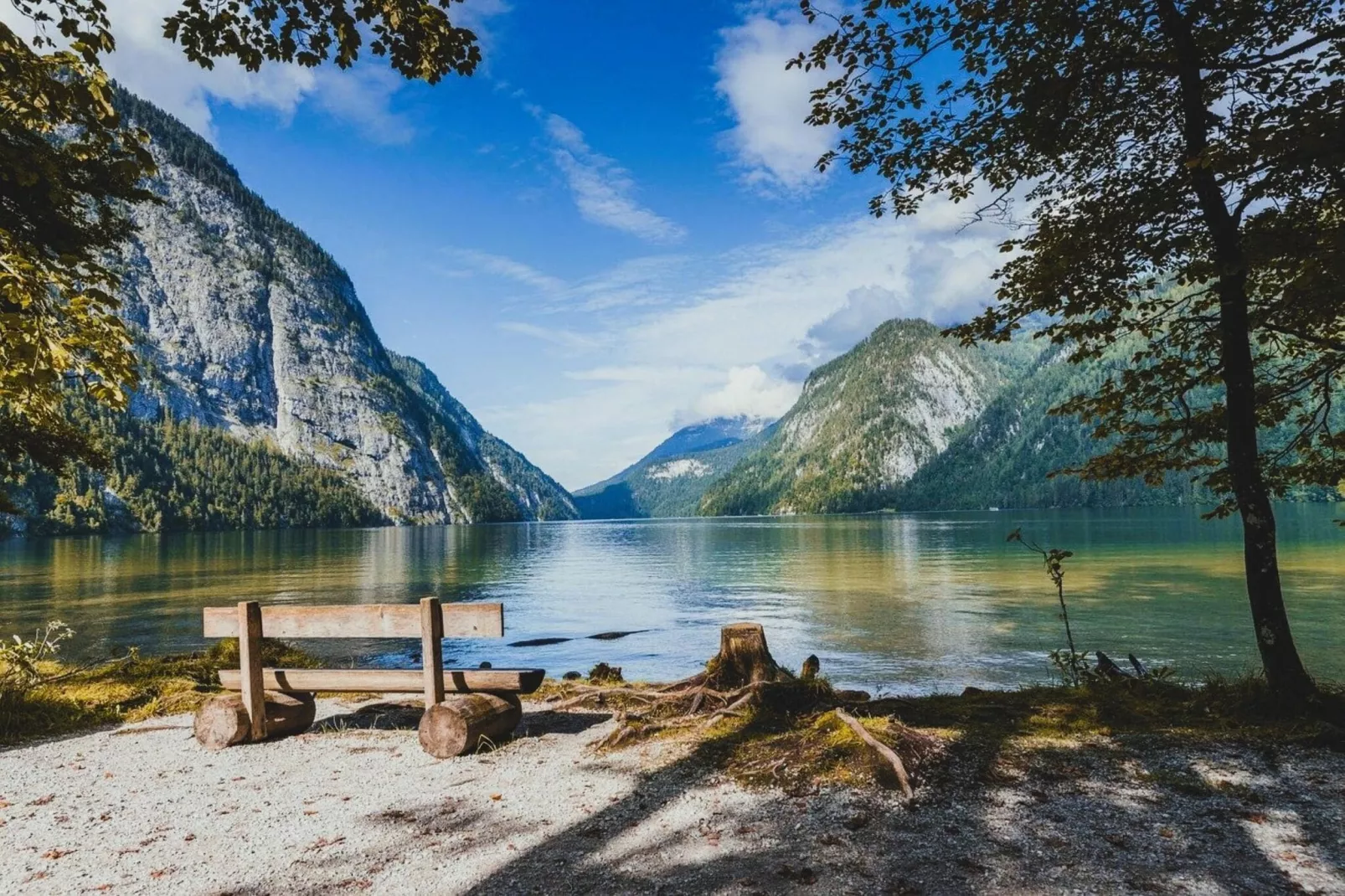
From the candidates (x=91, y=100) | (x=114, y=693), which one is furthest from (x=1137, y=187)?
(x=114, y=693)

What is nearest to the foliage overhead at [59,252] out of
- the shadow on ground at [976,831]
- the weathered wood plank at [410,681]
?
the weathered wood plank at [410,681]

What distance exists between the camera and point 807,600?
4172 centimetres

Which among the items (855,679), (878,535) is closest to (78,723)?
(855,679)

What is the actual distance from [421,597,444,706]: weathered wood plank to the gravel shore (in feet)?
3.26

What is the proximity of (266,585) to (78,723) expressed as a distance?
152 feet

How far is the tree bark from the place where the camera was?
9.08 metres

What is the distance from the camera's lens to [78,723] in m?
11.7

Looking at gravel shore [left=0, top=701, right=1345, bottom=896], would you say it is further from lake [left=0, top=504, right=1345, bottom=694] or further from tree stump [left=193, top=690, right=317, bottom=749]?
lake [left=0, top=504, right=1345, bottom=694]

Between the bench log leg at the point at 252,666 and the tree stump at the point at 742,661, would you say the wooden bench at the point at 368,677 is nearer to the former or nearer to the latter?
the bench log leg at the point at 252,666

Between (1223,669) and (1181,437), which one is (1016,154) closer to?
(1181,437)

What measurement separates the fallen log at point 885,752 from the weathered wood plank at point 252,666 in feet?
25.9

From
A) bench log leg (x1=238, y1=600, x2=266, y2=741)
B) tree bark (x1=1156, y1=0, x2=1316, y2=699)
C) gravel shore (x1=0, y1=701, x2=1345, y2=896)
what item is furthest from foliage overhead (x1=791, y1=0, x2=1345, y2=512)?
bench log leg (x1=238, y1=600, x2=266, y2=741)

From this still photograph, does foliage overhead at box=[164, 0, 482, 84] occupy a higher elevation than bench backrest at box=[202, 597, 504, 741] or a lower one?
higher

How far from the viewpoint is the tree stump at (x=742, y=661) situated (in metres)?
11.2
